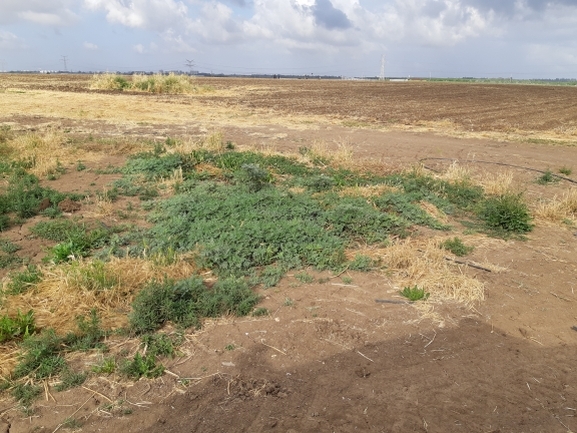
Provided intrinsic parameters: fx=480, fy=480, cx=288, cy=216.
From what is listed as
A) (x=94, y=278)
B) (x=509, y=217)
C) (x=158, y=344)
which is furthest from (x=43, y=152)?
(x=509, y=217)

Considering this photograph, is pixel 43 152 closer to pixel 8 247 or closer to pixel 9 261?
pixel 8 247

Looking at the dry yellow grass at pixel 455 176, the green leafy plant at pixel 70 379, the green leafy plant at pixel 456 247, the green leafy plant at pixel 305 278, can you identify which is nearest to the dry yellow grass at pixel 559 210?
the dry yellow grass at pixel 455 176

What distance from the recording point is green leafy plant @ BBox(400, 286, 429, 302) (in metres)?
5.21

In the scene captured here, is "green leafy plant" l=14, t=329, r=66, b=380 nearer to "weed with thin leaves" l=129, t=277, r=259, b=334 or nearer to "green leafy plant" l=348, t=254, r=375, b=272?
"weed with thin leaves" l=129, t=277, r=259, b=334

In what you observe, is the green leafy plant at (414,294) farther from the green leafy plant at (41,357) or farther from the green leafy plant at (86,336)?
the green leafy plant at (41,357)

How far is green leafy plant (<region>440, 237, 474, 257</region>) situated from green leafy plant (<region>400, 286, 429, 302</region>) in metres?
1.40

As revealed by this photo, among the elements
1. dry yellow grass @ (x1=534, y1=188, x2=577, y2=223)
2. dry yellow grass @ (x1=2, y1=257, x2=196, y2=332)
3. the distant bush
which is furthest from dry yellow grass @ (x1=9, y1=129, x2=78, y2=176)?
the distant bush

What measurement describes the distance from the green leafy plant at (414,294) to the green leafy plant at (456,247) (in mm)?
1404

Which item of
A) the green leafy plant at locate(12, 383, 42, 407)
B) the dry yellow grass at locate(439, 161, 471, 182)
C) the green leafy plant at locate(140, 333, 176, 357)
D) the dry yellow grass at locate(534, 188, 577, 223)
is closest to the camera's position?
the green leafy plant at locate(12, 383, 42, 407)

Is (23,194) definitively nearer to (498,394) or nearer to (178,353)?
(178,353)

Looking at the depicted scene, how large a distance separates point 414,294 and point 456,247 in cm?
159

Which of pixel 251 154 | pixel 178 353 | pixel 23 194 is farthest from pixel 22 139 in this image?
pixel 178 353

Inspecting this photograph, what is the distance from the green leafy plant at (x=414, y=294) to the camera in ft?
17.1

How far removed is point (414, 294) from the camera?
522 centimetres
